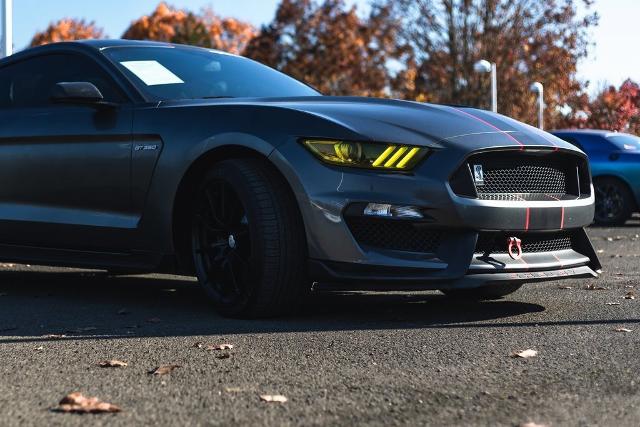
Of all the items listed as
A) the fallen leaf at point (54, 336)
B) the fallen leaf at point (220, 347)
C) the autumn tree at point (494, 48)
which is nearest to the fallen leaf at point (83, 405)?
the fallen leaf at point (220, 347)

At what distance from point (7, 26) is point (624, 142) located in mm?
8561

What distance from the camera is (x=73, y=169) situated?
19.0 ft

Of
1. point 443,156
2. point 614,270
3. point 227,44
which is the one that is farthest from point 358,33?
point 443,156

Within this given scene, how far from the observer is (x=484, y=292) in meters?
5.97

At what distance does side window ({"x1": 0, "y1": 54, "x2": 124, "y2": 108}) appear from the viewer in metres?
6.13

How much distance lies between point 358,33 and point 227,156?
4073cm

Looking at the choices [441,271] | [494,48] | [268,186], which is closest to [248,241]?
[268,186]

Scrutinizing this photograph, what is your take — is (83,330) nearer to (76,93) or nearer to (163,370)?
(163,370)

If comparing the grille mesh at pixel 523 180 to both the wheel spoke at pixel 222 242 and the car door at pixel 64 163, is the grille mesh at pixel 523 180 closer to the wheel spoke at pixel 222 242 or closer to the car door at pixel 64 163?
the wheel spoke at pixel 222 242

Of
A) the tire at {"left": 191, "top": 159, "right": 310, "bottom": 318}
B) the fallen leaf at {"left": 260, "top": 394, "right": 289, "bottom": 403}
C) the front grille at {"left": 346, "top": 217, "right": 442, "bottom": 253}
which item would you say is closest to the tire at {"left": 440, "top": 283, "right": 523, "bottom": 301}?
the front grille at {"left": 346, "top": 217, "right": 442, "bottom": 253}

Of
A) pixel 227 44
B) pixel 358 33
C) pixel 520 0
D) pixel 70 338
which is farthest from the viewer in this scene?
pixel 227 44

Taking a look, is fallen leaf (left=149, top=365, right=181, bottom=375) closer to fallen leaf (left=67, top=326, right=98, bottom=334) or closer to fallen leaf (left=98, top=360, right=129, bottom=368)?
fallen leaf (left=98, top=360, right=129, bottom=368)

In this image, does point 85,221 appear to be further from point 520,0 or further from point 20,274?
point 520,0

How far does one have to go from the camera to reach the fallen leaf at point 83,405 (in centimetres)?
325
